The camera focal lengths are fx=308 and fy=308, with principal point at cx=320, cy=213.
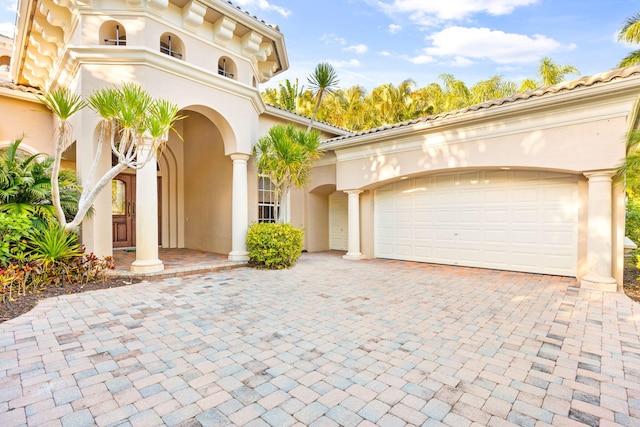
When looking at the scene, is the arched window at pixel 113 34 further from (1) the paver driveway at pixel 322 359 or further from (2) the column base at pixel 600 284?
(2) the column base at pixel 600 284

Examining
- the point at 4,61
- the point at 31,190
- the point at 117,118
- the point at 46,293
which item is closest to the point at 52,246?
the point at 46,293

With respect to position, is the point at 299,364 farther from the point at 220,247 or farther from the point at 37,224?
the point at 220,247

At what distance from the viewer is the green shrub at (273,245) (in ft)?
27.5

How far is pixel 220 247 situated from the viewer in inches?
417

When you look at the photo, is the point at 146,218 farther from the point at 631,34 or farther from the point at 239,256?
the point at 631,34

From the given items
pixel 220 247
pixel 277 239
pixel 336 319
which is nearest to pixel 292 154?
pixel 277 239

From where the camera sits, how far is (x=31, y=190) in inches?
251

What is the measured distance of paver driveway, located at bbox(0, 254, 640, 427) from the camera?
245cm

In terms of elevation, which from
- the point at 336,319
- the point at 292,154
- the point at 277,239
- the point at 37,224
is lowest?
the point at 336,319

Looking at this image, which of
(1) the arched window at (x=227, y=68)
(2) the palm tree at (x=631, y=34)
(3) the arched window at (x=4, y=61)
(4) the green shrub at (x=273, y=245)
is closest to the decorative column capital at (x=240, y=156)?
(4) the green shrub at (x=273, y=245)

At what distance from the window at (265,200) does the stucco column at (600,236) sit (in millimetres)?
8619

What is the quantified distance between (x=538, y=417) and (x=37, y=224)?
843 centimetres

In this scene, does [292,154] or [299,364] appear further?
[292,154]

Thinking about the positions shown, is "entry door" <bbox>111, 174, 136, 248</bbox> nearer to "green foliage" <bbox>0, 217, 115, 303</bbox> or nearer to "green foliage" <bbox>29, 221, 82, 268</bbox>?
"green foliage" <bbox>0, 217, 115, 303</bbox>
